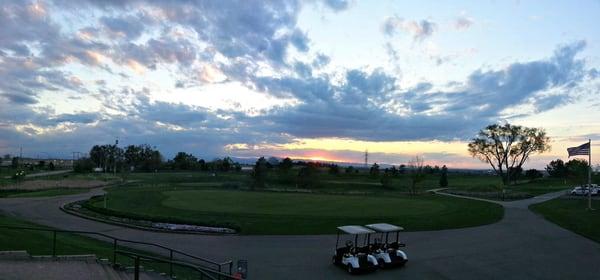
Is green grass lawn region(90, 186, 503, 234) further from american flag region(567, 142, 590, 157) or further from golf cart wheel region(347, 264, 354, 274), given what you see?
american flag region(567, 142, 590, 157)

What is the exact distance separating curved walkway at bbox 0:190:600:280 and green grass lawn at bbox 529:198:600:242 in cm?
99

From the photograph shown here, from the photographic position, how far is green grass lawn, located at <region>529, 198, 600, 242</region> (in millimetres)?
27083

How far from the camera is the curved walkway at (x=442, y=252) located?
17031mm

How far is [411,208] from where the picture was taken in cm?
3988

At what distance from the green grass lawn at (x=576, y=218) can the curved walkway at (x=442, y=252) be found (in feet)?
3.25

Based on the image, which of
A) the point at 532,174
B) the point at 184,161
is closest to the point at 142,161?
the point at 184,161

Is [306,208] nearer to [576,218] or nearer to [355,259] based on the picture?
[576,218]

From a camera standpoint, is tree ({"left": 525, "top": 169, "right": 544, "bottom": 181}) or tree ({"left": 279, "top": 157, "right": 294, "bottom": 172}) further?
tree ({"left": 525, "top": 169, "right": 544, "bottom": 181})

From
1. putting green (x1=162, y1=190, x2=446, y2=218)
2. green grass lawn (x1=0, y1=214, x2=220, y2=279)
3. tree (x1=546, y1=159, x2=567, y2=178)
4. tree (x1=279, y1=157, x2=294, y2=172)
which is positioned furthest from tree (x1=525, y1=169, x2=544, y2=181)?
green grass lawn (x1=0, y1=214, x2=220, y2=279)

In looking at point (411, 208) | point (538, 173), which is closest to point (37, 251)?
point (411, 208)

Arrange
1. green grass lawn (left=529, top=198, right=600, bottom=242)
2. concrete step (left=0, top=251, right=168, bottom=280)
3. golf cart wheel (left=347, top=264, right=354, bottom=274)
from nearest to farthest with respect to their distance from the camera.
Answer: concrete step (left=0, top=251, right=168, bottom=280) < golf cart wheel (left=347, top=264, right=354, bottom=274) < green grass lawn (left=529, top=198, right=600, bottom=242)

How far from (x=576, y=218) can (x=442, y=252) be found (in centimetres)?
1833

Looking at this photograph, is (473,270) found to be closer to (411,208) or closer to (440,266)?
(440,266)

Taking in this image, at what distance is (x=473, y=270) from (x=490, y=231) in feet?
37.1
